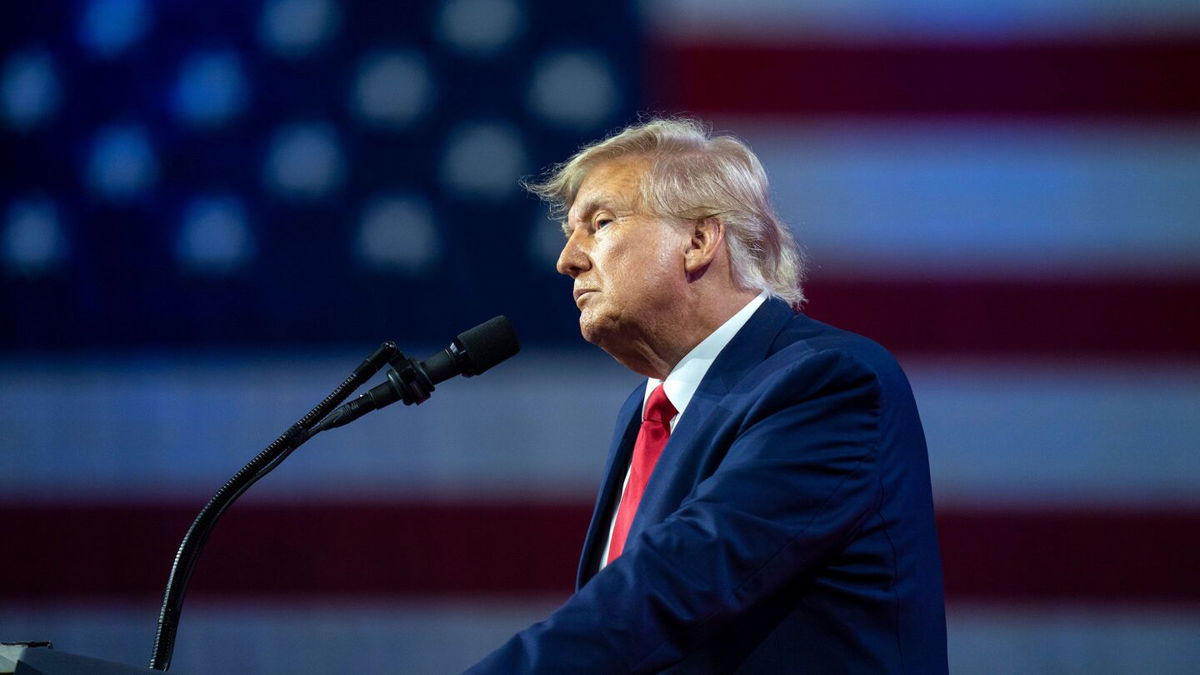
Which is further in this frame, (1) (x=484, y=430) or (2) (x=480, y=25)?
(2) (x=480, y=25)

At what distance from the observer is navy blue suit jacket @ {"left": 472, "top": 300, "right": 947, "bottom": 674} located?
1.12 meters

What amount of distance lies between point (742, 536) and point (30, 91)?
238 centimetres

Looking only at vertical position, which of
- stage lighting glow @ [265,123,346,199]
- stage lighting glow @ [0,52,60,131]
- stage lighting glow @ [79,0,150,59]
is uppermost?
stage lighting glow @ [79,0,150,59]

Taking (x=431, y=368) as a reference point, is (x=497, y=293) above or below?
above

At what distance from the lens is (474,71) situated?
275cm

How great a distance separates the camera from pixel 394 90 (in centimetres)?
275

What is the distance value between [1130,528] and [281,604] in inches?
73.5

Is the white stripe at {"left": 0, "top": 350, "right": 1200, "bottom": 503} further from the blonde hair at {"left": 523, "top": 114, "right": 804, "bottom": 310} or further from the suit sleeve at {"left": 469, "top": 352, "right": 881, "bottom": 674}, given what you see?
the suit sleeve at {"left": 469, "top": 352, "right": 881, "bottom": 674}

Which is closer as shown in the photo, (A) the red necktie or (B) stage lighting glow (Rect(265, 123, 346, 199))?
(A) the red necktie

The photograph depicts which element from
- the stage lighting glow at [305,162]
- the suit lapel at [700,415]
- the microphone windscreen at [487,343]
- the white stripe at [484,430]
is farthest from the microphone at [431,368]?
the stage lighting glow at [305,162]

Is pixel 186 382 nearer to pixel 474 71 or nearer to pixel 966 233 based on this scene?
pixel 474 71

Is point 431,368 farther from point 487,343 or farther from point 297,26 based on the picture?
point 297,26

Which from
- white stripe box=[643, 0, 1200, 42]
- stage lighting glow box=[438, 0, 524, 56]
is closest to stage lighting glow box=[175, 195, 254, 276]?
stage lighting glow box=[438, 0, 524, 56]

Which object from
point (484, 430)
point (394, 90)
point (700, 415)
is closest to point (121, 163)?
point (394, 90)
